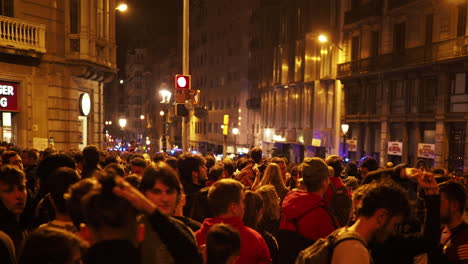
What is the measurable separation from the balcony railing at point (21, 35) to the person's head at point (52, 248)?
1562 centimetres

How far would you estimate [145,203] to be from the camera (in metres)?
2.39

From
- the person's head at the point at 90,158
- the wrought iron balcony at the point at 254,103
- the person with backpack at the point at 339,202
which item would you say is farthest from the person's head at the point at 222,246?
the wrought iron balcony at the point at 254,103

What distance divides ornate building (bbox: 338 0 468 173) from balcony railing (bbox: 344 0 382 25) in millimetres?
69

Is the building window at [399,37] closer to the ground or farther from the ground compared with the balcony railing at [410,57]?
farther from the ground

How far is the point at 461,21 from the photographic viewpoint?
2228cm

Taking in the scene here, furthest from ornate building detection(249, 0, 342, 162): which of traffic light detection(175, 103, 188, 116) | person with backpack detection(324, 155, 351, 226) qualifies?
person with backpack detection(324, 155, 351, 226)

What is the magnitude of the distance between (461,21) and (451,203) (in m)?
22.3

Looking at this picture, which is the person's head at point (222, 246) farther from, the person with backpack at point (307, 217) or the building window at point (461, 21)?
the building window at point (461, 21)

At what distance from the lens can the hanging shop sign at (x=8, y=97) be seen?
1608 centimetres

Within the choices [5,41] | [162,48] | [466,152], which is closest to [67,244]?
[5,41]

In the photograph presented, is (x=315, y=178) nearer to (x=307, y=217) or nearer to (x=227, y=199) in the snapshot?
(x=307, y=217)

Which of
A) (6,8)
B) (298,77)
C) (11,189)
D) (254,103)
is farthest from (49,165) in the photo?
(254,103)

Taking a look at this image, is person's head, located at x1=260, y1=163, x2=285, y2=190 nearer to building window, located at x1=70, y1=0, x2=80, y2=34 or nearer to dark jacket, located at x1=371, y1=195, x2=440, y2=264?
dark jacket, located at x1=371, y1=195, x2=440, y2=264

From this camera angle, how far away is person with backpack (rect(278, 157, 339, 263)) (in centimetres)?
421
